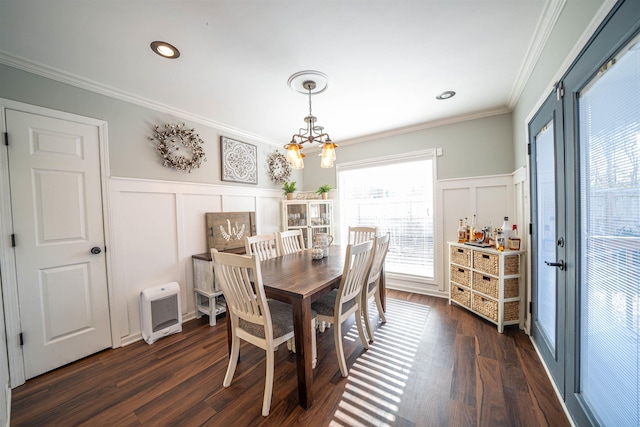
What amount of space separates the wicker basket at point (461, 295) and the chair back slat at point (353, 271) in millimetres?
1621

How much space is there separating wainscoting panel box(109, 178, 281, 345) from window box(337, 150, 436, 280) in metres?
2.11

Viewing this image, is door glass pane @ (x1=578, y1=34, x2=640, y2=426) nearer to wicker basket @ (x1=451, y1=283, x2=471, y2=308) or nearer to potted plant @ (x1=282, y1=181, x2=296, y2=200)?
wicker basket @ (x1=451, y1=283, x2=471, y2=308)

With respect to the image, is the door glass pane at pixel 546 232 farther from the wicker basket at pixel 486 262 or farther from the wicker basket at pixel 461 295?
the wicker basket at pixel 461 295

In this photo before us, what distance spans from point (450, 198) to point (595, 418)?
2.44 meters

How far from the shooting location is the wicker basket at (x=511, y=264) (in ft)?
7.54

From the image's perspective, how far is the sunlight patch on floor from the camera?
1.43 m

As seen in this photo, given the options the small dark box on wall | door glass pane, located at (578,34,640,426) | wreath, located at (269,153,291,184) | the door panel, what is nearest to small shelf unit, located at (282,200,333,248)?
wreath, located at (269,153,291,184)

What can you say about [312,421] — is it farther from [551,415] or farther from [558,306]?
[558,306]

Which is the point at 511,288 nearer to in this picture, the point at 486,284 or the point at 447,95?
the point at 486,284

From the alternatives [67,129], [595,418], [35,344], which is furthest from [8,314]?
[595,418]

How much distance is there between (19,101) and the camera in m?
1.79

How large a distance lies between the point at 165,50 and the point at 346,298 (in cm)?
234

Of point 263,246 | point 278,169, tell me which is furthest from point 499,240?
point 278,169

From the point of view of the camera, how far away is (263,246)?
255 centimetres
